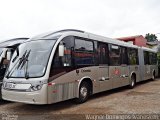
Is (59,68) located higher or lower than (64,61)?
lower

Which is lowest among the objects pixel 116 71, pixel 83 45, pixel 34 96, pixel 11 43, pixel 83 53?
pixel 34 96

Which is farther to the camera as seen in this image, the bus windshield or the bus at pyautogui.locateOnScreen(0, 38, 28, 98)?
the bus at pyautogui.locateOnScreen(0, 38, 28, 98)

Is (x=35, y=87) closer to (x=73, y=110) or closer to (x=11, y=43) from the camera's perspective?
(x=73, y=110)

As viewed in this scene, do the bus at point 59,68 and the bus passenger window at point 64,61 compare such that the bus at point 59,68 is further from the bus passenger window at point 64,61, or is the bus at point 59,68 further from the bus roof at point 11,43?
the bus roof at point 11,43

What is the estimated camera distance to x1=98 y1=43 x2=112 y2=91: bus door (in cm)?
1026

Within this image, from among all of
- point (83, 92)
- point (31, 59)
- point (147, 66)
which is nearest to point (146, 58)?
point (147, 66)

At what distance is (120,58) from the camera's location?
495 inches

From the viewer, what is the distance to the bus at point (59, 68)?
7.16 metres

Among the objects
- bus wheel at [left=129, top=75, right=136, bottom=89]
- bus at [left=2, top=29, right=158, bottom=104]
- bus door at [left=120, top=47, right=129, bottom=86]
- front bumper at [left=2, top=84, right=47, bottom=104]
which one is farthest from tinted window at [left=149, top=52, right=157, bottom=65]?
front bumper at [left=2, top=84, right=47, bottom=104]

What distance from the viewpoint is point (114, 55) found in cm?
1184

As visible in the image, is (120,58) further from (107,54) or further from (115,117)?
(115,117)

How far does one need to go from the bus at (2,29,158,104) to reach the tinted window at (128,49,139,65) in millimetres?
3292

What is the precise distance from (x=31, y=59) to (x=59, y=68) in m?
1.00

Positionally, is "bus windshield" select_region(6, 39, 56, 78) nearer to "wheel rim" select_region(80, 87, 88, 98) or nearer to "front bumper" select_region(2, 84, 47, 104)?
"front bumper" select_region(2, 84, 47, 104)
